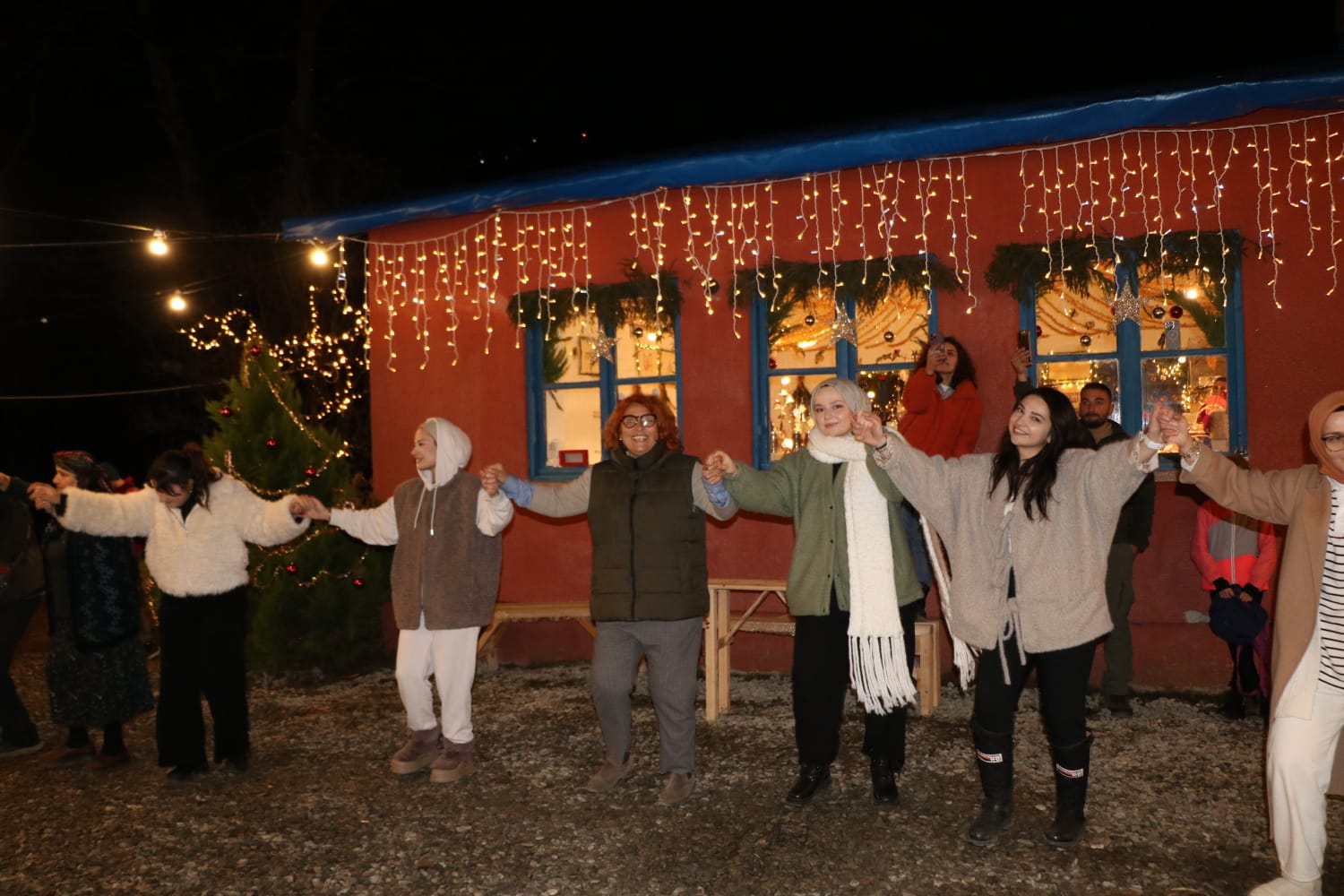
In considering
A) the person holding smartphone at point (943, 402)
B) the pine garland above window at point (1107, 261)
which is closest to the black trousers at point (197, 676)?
the person holding smartphone at point (943, 402)

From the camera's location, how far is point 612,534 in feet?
15.9

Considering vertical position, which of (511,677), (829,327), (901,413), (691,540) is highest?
(829,327)

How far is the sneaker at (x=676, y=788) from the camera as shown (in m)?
4.72

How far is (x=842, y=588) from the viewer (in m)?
4.49

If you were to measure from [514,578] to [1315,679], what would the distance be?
5852 mm

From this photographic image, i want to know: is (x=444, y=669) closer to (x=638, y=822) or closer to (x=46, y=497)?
(x=638, y=822)

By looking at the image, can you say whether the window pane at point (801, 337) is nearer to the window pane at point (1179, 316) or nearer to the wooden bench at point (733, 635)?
the wooden bench at point (733, 635)

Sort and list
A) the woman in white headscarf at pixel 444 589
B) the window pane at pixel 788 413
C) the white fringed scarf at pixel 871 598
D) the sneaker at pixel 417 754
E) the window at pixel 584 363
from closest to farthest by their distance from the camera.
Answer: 1. the white fringed scarf at pixel 871 598
2. the woman in white headscarf at pixel 444 589
3. the sneaker at pixel 417 754
4. the window pane at pixel 788 413
5. the window at pixel 584 363

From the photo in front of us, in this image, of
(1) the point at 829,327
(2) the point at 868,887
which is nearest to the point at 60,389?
(1) the point at 829,327

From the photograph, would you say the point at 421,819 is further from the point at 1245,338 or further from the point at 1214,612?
the point at 1245,338

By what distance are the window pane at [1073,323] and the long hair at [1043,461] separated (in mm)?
2843

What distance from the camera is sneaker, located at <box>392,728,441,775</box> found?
529 centimetres

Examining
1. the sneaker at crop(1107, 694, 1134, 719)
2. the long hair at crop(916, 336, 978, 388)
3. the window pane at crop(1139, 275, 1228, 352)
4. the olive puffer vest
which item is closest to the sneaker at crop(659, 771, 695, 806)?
the olive puffer vest

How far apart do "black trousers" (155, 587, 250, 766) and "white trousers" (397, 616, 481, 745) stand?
3.13ft
